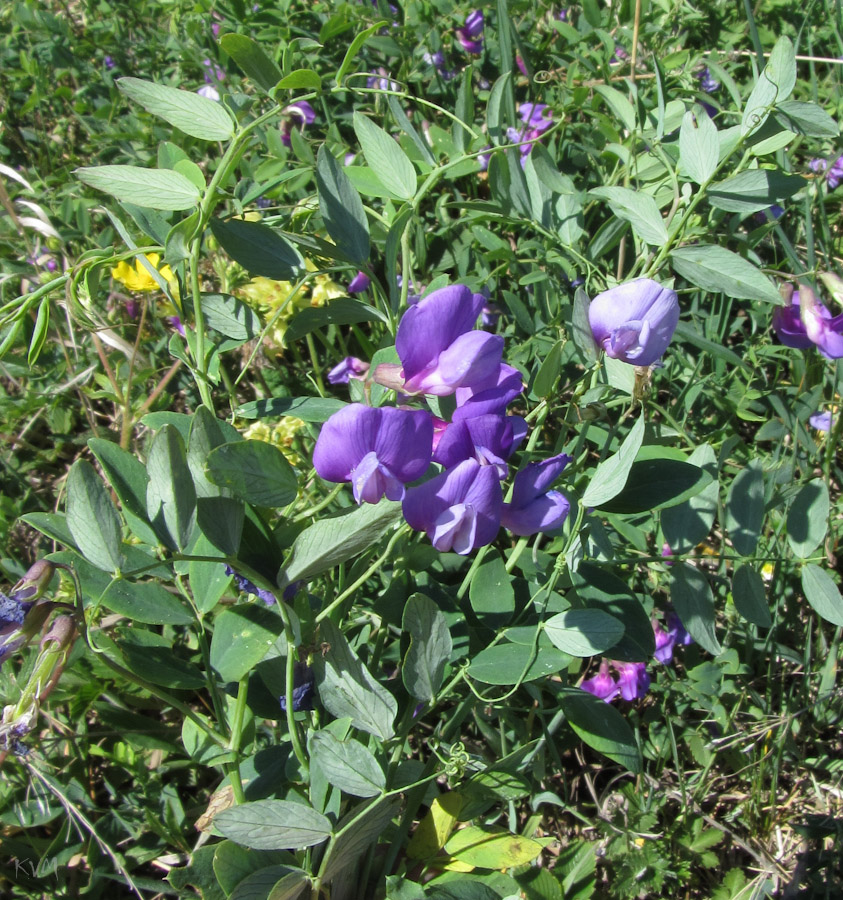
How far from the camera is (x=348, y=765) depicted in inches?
35.3

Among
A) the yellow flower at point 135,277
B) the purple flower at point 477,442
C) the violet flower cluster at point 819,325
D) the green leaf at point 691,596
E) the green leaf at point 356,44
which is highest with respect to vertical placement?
the green leaf at point 356,44

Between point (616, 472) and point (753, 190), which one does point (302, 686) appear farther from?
point (753, 190)

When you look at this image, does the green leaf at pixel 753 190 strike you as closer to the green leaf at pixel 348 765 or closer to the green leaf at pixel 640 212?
the green leaf at pixel 640 212

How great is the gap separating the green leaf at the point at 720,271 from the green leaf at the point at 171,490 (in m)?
0.70

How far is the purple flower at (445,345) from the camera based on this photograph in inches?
32.7

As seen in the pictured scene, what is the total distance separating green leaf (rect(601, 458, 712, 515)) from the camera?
3.20ft

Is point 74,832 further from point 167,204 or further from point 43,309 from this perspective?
point 167,204

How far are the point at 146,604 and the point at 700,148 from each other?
96 cm

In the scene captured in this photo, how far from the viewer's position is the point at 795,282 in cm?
139

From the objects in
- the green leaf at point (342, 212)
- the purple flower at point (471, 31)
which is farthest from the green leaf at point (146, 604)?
the purple flower at point (471, 31)

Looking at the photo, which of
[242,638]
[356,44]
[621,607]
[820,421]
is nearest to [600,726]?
[621,607]

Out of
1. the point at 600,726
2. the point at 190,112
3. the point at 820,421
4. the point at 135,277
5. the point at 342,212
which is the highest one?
the point at 190,112

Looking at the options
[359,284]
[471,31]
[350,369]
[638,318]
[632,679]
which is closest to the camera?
[638,318]

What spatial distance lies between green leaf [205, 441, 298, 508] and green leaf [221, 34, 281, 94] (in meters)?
0.52
